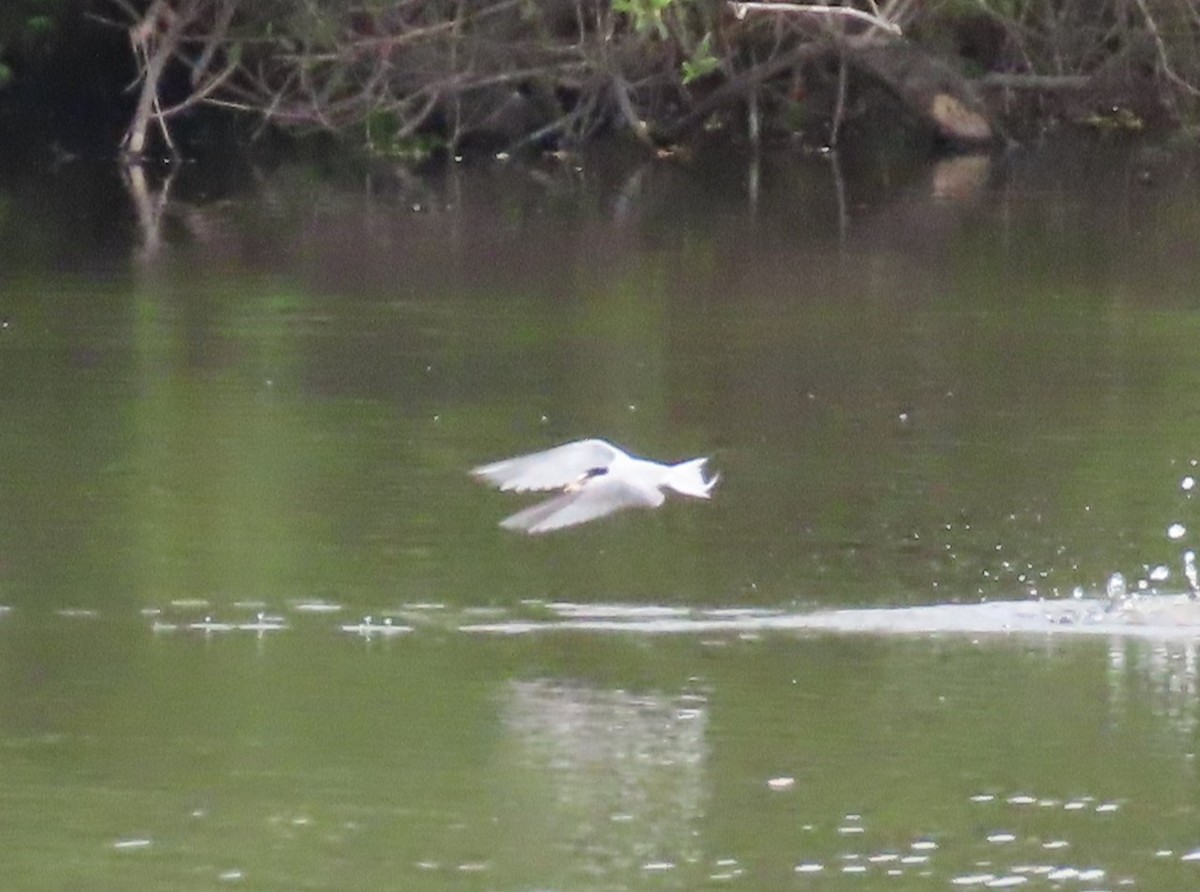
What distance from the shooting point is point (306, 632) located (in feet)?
28.2

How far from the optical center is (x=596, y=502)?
801cm

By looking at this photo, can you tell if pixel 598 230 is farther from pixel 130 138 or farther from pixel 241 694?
pixel 241 694

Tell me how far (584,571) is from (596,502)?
1707 millimetres

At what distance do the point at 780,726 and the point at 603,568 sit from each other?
2.25m

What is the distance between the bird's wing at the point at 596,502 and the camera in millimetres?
7941

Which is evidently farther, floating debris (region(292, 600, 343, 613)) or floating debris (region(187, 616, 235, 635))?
floating debris (region(292, 600, 343, 613))

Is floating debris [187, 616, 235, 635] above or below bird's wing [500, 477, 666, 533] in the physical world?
below

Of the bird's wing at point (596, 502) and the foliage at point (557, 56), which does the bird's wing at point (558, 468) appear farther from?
the foliage at point (557, 56)

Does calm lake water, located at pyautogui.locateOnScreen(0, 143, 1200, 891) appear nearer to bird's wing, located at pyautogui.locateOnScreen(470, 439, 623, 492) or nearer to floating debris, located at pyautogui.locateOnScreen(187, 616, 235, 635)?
floating debris, located at pyautogui.locateOnScreen(187, 616, 235, 635)

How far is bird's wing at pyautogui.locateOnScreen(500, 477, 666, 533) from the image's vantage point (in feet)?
26.1

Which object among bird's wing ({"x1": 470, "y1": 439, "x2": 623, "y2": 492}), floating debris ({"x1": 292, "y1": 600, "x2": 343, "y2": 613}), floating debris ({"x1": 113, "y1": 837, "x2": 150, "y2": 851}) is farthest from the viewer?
floating debris ({"x1": 292, "y1": 600, "x2": 343, "y2": 613})

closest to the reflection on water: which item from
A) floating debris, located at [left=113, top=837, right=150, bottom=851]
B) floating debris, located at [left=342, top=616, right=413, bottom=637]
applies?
floating debris, located at [left=342, top=616, right=413, bottom=637]

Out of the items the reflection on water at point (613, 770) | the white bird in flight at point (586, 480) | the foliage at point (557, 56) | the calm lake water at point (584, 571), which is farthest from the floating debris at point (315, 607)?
the foliage at point (557, 56)

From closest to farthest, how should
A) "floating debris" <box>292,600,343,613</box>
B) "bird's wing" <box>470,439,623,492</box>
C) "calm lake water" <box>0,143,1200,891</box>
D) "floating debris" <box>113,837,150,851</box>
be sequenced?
"floating debris" <box>113,837,150,851</box>, "calm lake water" <box>0,143,1200,891</box>, "bird's wing" <box>470,439,623,492</box>, "floating debris" <box>292,600,343,613</box>
